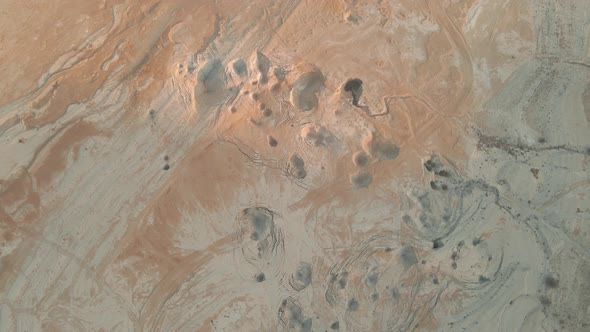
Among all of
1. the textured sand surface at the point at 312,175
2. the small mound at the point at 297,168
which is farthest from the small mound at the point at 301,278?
the small mound at the point at 297,168

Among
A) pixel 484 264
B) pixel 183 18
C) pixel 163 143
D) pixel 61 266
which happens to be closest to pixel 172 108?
pixel 163 143

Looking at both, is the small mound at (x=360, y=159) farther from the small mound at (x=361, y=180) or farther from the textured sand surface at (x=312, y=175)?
the small mound at (x=361, y=180)

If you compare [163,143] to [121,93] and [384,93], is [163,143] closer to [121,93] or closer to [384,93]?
[121,93]

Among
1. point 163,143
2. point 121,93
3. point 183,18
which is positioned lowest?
point 163,143

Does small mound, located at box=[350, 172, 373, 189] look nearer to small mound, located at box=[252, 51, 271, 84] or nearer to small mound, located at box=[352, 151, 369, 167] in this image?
small mound, located at box=[352, 151, 369, 167]

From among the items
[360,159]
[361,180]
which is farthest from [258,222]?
[360,159]
